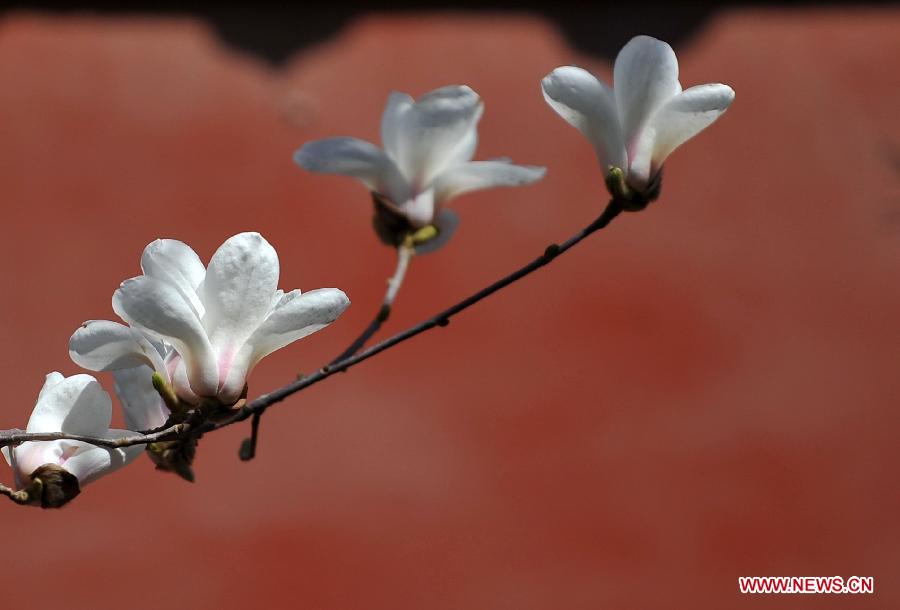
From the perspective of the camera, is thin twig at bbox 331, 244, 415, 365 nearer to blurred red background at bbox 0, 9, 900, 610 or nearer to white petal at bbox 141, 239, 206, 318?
white petal at bbox 141, 239, 206, 318

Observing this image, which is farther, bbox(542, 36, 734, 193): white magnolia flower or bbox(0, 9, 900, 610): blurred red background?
bbox(0, 9, 900, 610): blurred red background

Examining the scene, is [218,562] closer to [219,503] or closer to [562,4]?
[219,503]

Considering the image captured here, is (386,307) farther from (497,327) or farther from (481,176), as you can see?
(497,327)

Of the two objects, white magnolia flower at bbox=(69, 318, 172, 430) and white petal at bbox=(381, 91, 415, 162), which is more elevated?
white petal at bbox=(381, 91, 415, 162)

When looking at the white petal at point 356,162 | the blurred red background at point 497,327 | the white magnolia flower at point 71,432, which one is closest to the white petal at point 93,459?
the white magnolia flower at point 71,432

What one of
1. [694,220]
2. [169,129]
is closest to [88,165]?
[169,129]

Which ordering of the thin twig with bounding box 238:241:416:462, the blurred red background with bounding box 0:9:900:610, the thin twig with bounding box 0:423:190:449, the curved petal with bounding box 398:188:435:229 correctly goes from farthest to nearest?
1. the blurred red background with bounding box 0:9:900:610
2. the curved petal with bounding box 398:188:435:229
3. the thin twig with bounding box 238:241:416:462
4. the thin twig with bounding box 0:423:190:449

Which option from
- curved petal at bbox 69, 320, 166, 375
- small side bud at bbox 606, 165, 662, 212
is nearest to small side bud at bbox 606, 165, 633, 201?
small side bud at bbox 606, 165, 662, 212
